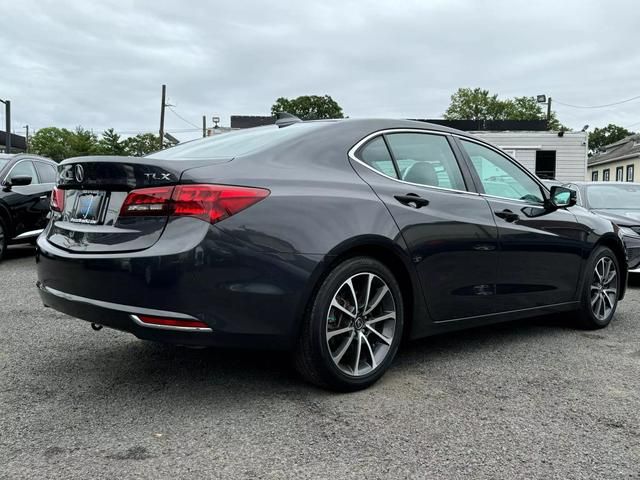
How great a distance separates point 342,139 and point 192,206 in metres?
1.03

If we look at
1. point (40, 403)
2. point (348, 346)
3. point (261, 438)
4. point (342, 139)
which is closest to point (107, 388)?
point (40, 403)

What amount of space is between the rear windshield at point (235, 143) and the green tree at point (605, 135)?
330 feet

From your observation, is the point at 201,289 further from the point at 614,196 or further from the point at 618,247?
the point at 614,196

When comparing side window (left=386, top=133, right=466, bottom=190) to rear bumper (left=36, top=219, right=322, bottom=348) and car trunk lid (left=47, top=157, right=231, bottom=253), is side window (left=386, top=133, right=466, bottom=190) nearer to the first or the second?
rear bumper (left=36, top=219, right=322, bottom=348)

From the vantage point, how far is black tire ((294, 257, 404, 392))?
2961 millimetres

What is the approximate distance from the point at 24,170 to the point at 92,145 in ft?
205

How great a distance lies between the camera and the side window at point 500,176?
13.4ft

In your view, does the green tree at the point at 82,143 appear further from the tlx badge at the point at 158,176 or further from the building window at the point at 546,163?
the tlx badge at the point at 158,176

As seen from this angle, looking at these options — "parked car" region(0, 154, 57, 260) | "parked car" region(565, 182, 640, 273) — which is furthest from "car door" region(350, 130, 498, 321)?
"parked car" region(0, 154, 57, 260)

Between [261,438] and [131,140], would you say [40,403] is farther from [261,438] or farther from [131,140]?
[131,140]

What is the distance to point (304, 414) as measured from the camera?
287 centimetres

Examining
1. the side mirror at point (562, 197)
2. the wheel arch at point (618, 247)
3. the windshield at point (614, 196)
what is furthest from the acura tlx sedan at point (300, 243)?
the windshield at point (614, 196)

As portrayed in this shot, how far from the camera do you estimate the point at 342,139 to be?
133 inches

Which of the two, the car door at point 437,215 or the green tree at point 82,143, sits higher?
the green tree at point 82,143
